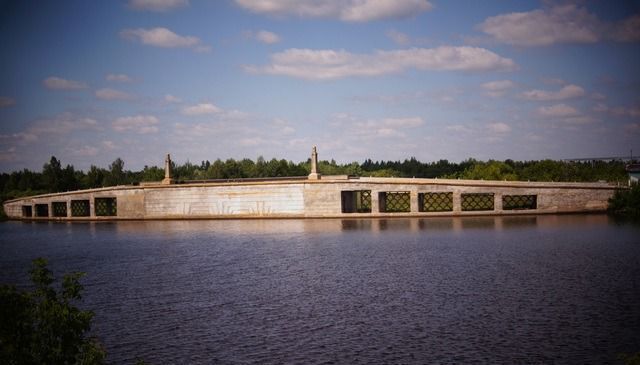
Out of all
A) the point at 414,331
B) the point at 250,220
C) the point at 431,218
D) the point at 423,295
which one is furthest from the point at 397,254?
the point at 250,220

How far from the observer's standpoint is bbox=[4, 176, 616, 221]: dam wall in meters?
56.8

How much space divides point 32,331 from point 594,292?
22277 mm

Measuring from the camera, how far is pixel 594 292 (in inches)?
1022

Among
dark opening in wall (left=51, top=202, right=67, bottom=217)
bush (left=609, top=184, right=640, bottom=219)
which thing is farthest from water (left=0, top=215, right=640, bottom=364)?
dark opening in wall (left=51, top=202, right=67, bottom=217)

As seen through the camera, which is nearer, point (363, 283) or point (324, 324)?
point (324, 324)

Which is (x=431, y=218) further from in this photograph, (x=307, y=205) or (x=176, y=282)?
(x=176, y=282)

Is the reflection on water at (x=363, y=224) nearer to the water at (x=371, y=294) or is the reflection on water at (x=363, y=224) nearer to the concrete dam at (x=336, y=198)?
the water at (x=371, y=294)

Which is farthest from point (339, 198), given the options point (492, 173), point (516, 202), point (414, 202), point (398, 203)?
point (492, 173)

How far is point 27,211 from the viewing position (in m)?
92.4

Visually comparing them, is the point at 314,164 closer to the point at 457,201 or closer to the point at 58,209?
the point at 457,201

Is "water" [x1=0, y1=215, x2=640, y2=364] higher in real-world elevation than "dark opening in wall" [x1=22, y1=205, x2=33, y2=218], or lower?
lower

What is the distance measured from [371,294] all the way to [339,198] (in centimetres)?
3810

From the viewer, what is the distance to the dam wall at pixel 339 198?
5675 cm

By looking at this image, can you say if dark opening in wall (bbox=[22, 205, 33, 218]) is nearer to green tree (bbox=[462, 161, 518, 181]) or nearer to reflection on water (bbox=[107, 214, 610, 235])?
reflection on water (bbox=[107, 214, 610, 235])
